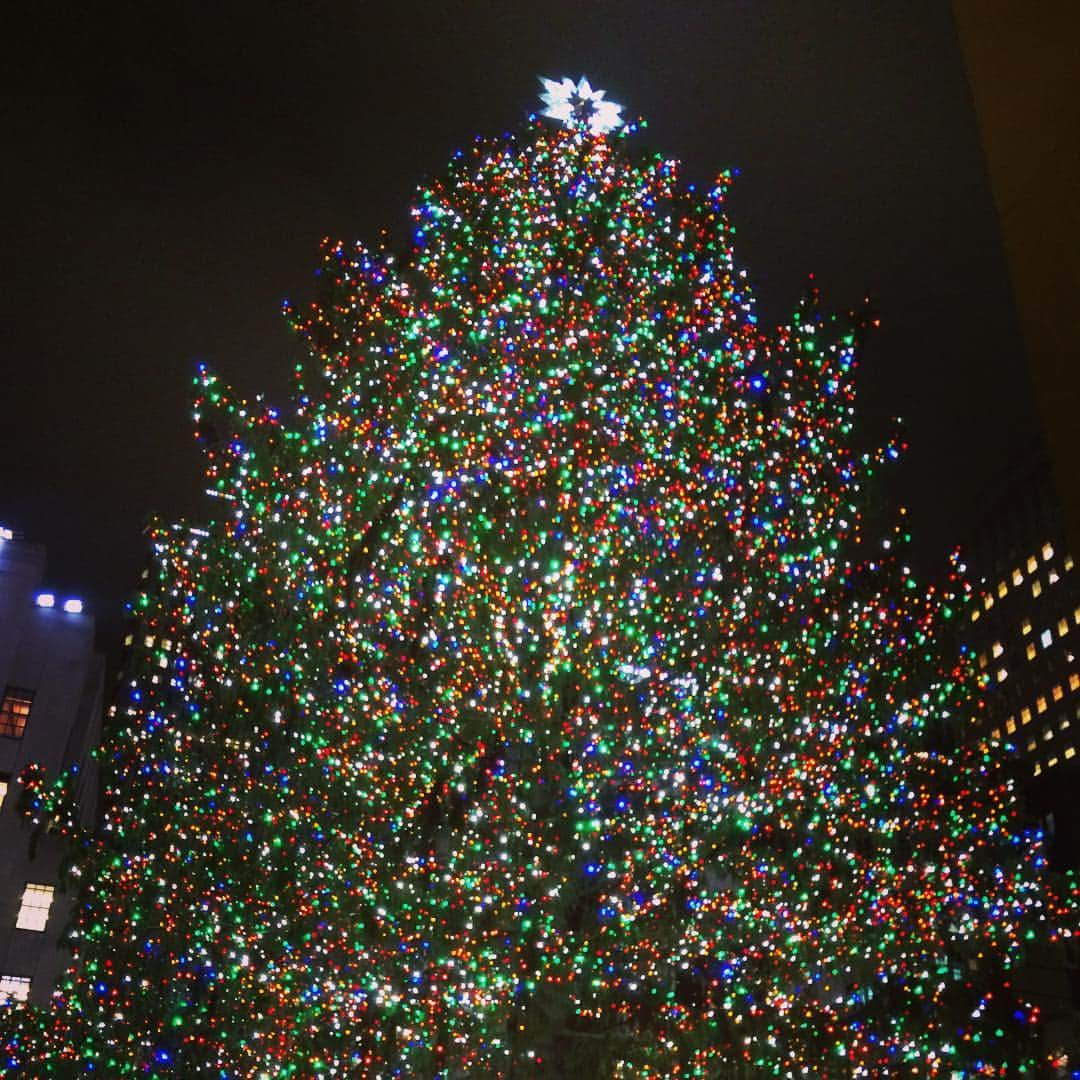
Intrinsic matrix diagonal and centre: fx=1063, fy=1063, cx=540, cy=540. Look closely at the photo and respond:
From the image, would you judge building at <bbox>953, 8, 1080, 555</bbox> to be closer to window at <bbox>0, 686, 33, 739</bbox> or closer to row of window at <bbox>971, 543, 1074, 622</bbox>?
window at <bbox>0, 686, 33, 739</bbox>

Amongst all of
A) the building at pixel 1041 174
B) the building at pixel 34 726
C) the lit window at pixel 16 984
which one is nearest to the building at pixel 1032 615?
→ the building at pixel 34 726

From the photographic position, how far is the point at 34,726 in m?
28.7

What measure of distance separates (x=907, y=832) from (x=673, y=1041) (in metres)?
2.96

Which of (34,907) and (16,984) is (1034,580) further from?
(16,984)

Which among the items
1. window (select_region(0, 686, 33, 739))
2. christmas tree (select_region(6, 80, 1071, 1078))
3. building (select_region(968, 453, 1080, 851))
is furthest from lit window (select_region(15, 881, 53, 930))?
building (select_region(968, 453, 1080, 851))

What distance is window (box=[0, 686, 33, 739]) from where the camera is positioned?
2839 centimetres

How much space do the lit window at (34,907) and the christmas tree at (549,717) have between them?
1787 centimetres

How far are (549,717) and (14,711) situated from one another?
81.4ft

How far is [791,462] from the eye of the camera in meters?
10.5

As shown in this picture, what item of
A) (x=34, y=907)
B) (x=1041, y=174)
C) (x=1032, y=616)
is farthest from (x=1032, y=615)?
(x=1041, y=174)

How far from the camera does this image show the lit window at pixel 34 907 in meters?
27.0

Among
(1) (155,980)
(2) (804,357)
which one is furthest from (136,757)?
(2) (804,357)

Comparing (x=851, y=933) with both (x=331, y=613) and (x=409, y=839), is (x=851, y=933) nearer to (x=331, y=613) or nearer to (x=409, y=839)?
(x=409, y=839)

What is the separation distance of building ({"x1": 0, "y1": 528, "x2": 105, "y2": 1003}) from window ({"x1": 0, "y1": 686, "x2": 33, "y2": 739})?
0.02m
